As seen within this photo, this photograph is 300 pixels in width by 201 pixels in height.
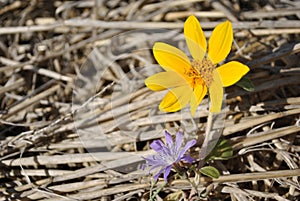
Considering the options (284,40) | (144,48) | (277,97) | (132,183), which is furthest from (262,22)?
Result: (132,183)

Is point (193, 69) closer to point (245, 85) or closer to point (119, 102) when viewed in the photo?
point (245, 85)

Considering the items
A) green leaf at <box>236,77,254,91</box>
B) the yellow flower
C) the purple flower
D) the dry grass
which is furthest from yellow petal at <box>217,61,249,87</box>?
the dry grass

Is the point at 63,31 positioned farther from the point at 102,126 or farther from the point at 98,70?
the point at 102,126

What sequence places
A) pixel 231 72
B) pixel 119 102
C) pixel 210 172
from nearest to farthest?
1. pixel 231 72
2. pixel 210 172
3. pixel 119 102

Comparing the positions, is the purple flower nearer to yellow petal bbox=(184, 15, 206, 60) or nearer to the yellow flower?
the yellow flower

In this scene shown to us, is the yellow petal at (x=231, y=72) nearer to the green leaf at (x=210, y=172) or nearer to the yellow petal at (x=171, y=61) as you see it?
the yellow petal at (x=171, y=61)

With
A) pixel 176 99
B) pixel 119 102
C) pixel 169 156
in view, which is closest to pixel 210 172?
pixel 169 156

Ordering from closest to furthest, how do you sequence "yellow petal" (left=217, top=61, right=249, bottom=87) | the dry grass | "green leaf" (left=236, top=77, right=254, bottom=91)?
"yellow petal" (left=217, top=61, right=249, bottom=87) → "green leaf" (left=236, top=77, right=254, bottom=91) → the dry grass
